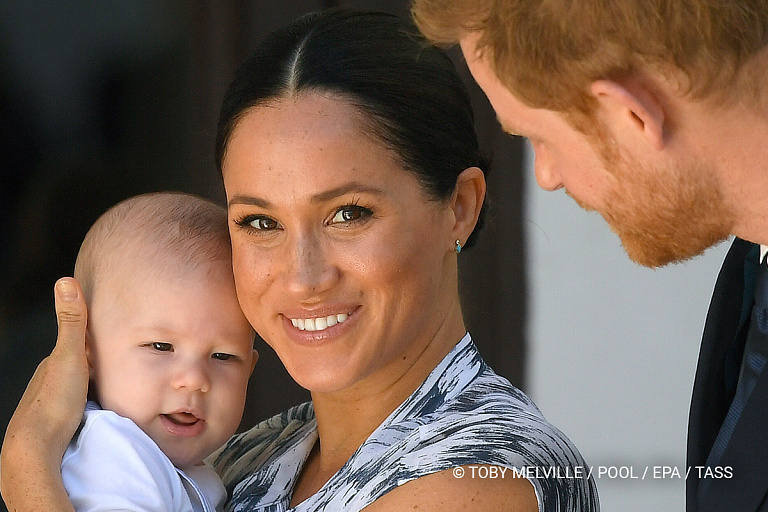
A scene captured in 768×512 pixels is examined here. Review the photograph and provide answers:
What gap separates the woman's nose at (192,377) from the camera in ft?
5.78

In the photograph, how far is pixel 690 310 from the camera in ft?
10.7

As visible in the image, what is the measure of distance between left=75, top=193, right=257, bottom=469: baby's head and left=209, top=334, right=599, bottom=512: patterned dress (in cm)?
15

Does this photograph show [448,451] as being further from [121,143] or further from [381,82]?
[121,143]

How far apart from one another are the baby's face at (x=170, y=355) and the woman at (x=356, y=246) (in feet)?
0.22

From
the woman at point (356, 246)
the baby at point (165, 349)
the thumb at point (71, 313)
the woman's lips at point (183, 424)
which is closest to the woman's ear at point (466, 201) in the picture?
the woman at point (356, 246)

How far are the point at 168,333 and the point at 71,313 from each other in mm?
186

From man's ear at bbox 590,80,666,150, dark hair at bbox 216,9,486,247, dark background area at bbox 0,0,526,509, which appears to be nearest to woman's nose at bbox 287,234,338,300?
dark hair at bbox 216,9,486,247

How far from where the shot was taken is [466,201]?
6.02ft

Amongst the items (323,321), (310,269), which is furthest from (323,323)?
(310,269)

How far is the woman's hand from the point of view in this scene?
62.6 inches

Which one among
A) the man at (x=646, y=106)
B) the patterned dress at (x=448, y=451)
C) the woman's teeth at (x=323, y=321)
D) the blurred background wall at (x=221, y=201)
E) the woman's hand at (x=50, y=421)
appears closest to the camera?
the man at (x=646, y=106)

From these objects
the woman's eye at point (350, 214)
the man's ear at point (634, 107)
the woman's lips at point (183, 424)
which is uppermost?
the man's ear at point (634, 107)

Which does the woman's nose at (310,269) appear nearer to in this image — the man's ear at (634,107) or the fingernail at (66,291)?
the fingernail at (66,291)

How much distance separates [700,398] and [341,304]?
26.7 inches
